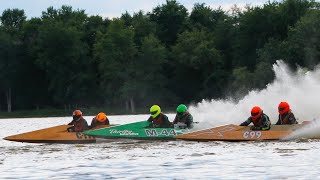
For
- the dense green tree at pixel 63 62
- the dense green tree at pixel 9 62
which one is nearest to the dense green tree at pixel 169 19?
the dense green tree at pixel 63 62

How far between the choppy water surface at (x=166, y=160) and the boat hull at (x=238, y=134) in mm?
416

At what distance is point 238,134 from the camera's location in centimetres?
2953

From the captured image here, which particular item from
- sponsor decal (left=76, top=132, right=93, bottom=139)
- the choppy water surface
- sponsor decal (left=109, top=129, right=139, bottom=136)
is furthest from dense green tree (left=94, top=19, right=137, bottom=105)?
the choppy water surface

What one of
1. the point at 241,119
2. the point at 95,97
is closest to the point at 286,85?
the point at 241,119

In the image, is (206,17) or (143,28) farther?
(206,17)

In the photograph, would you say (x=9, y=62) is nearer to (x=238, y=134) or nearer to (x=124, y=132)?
(x=124, y=132)

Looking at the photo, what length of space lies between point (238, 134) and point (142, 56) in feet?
216

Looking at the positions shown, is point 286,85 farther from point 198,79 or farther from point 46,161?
point 198,79

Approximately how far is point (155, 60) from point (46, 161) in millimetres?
70489

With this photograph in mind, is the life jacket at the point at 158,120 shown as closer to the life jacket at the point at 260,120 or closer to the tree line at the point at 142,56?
the life jacket at the point at 260,120

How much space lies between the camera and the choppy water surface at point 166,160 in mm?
20219

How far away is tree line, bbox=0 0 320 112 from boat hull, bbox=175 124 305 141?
5384 cm

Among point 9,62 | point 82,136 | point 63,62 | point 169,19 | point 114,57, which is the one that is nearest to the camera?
point 82,136

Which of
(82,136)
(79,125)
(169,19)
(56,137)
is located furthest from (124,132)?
(169,19)
